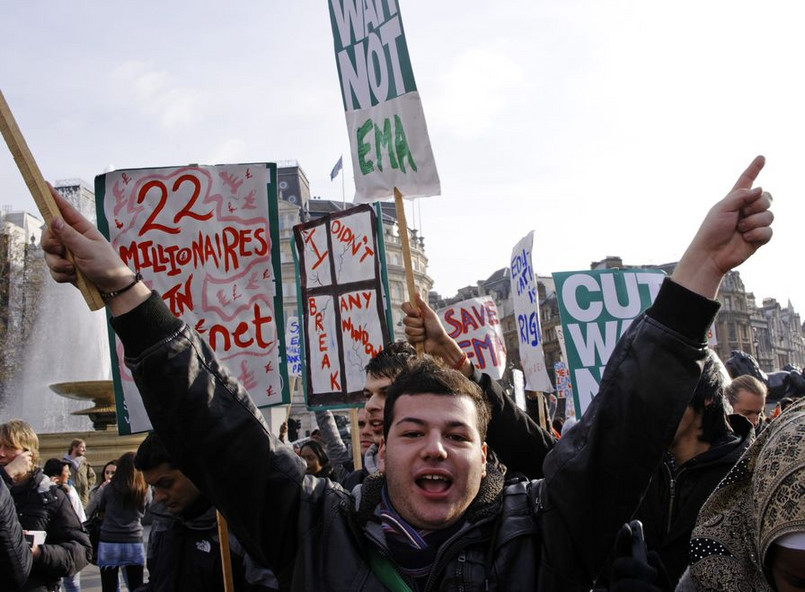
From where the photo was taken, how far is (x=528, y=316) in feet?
30.6

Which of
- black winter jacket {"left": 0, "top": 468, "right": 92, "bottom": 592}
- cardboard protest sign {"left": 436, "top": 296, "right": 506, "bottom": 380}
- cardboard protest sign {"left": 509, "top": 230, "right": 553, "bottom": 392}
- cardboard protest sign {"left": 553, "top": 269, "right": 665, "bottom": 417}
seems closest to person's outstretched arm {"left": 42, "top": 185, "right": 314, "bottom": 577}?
black winter jacket {"left": 0, "top": 468, "right": 92, "bottom": 592}

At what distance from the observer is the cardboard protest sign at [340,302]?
21.6 feet

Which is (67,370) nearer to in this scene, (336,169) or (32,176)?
(336,169)

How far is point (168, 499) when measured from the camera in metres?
3.40

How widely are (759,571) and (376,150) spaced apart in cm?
325

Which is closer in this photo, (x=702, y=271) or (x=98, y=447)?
(x=702, y=271)

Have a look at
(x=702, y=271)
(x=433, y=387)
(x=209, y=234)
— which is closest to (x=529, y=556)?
(x=433, y=387)

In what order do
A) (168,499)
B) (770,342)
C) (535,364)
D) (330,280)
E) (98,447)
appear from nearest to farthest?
(168,499)
(330,280)
(535,364)
(98,447)
(770,342)

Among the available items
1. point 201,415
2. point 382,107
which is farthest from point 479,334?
point 201,415

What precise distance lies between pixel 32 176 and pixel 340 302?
14.8 ft

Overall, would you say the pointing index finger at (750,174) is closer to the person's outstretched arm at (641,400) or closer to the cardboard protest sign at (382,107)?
the person's outstretched arm at (641,400)

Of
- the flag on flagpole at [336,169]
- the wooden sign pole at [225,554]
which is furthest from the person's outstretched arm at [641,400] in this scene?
the flag on flagpole at [336,169]

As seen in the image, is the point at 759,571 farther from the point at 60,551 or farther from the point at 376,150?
the point at 60,551

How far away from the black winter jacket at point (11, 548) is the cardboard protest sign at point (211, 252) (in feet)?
3.74
